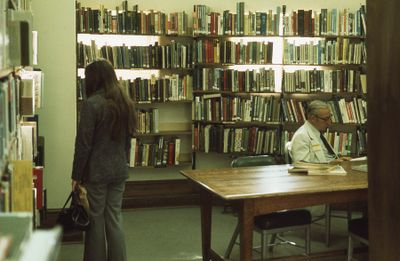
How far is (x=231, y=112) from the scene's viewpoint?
638 cm

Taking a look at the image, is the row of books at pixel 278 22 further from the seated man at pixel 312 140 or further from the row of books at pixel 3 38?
the row of books at pixel 3 38

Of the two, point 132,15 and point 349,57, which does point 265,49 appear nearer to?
point 349,57

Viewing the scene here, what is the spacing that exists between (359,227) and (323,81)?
117 inches

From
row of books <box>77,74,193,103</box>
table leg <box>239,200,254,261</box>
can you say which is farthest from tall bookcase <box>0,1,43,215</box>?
row of books <box>77,74,193,103</box>

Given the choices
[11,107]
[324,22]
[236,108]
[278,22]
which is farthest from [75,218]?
[324,22]

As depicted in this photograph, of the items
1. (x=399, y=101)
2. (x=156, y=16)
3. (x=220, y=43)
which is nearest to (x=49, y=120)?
(x=156, y=16)

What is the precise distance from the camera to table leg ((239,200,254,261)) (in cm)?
332

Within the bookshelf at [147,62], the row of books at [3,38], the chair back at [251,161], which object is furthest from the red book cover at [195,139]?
the row of books at [3,38]

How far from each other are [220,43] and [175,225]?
219 centimetres

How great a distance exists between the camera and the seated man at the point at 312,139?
4.54 m

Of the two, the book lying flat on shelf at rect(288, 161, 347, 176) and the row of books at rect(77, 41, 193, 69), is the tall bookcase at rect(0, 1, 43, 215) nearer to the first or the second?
the book lying flat on shelf at rect(288, 161, 347, 176)

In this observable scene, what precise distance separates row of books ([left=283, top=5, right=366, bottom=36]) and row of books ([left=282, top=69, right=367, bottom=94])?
1.53ft

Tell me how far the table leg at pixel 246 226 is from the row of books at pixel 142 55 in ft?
10.3

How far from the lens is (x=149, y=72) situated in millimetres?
6359
